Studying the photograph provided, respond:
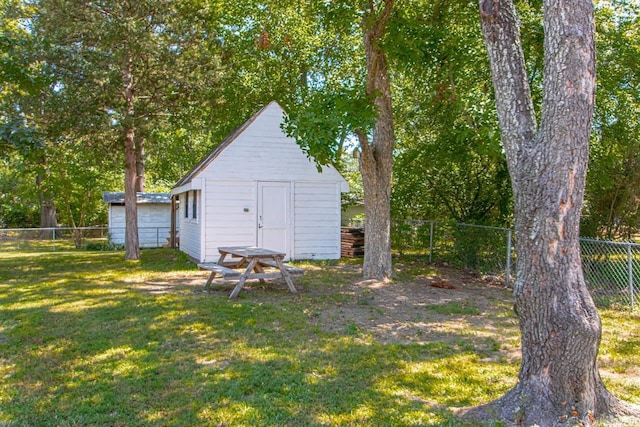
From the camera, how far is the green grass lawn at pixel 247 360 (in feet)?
12.5

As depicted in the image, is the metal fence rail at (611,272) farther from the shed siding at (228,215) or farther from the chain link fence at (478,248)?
the shed siding at (228,215)

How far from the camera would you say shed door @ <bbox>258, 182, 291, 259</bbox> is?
13.5 metres

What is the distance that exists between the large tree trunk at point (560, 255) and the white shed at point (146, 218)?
19.1 meters

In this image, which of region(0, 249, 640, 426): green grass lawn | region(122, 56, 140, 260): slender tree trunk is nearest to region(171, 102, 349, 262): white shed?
region(122, 56, 140, 260): slender tree trunk

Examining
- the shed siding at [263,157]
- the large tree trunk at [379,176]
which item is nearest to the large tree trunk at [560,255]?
the large tree trunk at [379,176]

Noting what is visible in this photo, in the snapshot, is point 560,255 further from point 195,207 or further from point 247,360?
point 195,207

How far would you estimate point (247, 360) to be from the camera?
5027 mm

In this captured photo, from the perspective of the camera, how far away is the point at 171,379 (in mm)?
4477

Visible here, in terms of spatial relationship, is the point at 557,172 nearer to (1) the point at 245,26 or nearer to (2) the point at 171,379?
(2) the point at 171,379

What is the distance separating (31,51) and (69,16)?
153 centimetres

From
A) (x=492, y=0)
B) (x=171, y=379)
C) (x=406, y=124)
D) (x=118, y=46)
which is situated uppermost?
(x=118, y=46)

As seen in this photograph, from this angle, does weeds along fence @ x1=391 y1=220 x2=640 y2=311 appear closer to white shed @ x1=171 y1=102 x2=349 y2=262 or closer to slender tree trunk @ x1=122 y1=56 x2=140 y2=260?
white shed @ x1=171 y1=102 x2=349 y2=262

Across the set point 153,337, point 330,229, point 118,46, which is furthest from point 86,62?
point 153,337

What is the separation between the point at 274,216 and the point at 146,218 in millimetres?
9750
